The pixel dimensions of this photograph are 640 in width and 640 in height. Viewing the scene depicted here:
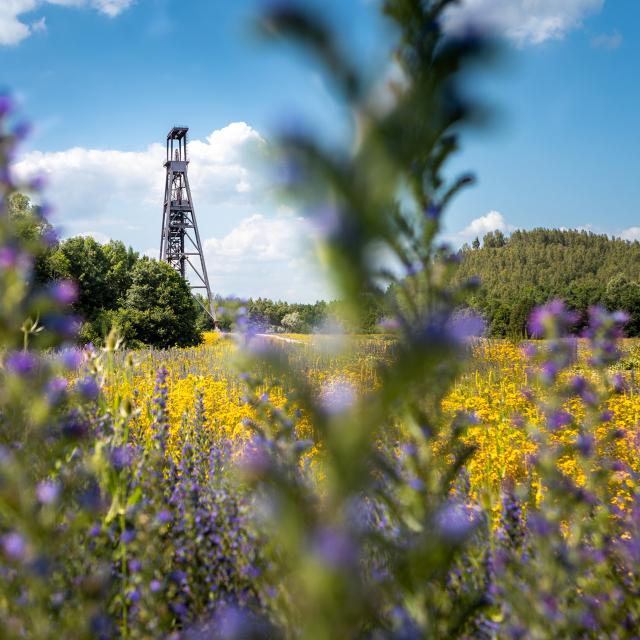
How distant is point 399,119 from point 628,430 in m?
6.24

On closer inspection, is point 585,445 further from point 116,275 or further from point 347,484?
point 116,275

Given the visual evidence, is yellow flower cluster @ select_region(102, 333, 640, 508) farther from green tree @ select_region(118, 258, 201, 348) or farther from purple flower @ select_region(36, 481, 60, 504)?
green tree @ select_region(118, 258, 201, 348)

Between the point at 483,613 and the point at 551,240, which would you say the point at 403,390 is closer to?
the point at 483,613

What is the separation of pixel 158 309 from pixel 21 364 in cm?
2262

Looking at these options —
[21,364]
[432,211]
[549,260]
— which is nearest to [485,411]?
[432,211]

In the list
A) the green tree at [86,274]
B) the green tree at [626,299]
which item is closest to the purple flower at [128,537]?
the green tree at [86,274]

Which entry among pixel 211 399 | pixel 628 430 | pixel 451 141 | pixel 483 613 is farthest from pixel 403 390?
pixel 211 399

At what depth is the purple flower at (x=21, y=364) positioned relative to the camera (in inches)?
67.1

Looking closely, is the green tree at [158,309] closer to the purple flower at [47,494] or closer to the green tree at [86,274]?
the green tree at [86,274]

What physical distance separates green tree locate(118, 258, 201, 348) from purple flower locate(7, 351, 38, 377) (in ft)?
70.6

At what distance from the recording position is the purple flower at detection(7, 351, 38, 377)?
5.59ft

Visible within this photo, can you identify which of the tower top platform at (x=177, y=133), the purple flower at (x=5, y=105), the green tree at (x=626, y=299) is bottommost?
the purple flower at (x=5, y=105)

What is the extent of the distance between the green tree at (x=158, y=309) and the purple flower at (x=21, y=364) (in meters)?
21.5

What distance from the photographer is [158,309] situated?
23.6m
